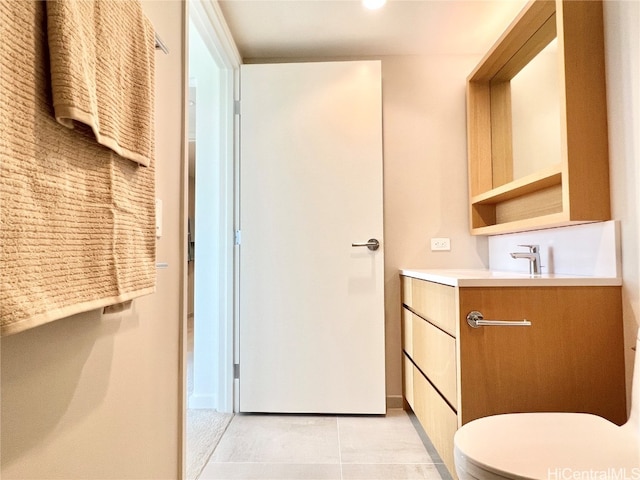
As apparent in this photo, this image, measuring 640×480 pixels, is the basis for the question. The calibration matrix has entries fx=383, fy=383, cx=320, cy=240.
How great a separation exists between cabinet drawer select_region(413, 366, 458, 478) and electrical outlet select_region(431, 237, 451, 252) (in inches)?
30.0

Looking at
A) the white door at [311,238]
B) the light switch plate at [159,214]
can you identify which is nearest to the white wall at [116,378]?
the light switch plate at [159,214]

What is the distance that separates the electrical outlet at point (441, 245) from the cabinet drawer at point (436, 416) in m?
0.76

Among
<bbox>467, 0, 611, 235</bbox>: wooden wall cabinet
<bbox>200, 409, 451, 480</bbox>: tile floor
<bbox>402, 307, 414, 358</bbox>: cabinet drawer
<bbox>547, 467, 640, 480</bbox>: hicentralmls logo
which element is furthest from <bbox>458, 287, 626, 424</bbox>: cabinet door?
<bbox>402, 307, 414, 358</bbox>: cabinet drawer

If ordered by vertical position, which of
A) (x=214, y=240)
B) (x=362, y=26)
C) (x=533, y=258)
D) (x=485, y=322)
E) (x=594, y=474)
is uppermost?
(x=362, y=26)

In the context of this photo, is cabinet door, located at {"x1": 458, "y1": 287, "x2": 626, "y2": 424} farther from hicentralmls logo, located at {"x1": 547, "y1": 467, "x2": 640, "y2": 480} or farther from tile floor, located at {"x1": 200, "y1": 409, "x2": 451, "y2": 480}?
tile floor, located at {"x1": 200, "y1": 409, "x2": 451, "y2": 480}

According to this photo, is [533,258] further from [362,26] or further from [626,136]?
[362,26]

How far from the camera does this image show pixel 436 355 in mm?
1678

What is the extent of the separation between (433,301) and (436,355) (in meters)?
0.23

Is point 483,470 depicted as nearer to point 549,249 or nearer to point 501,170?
point 549,249

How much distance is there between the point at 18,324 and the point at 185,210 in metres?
0.92

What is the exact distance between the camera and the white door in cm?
231

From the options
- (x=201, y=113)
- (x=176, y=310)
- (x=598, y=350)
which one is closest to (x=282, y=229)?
(x=201, y=113)

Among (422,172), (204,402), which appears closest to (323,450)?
(204,402)

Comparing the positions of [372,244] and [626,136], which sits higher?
[626,136]
